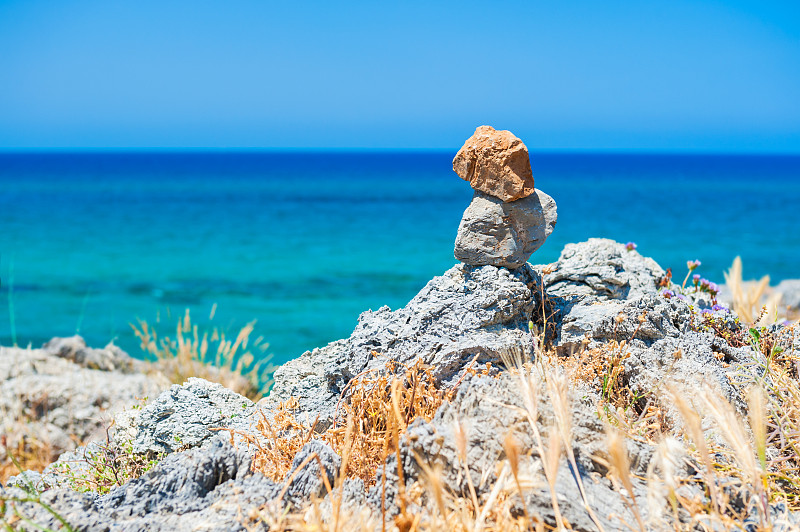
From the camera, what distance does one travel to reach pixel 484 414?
101 inches

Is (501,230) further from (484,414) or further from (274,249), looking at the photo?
→ (274,249)

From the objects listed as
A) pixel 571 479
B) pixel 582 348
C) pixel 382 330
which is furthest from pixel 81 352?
pixel 571 479

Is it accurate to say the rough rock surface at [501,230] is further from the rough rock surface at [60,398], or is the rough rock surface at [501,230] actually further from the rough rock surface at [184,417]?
the rough rock surface at [60,398]

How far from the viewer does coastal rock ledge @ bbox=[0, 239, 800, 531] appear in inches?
88.4

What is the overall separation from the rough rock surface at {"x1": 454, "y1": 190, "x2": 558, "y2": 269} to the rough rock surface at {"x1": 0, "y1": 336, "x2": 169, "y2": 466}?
12.9ft

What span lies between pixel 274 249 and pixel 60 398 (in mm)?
18420

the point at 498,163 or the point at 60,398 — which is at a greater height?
the point at 498,163

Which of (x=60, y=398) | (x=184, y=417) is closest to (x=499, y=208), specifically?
(x=184, y=417)

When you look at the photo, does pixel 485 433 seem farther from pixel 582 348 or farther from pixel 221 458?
pixel 582 348

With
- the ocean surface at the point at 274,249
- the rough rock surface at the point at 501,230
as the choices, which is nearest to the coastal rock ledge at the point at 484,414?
the rough rock surface at the point at 501,230

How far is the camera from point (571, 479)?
7.67 feet

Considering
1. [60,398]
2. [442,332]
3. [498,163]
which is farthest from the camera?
[60,398]

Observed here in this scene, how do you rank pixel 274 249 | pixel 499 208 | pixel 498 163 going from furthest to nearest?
pixel 274 249 → pixel 499 208 → pixel 498 163

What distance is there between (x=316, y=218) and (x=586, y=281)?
3219 centimetres
